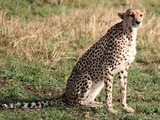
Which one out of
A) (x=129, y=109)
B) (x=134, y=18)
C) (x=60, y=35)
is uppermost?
(x=134, y=18)

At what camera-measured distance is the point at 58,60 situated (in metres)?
7.20

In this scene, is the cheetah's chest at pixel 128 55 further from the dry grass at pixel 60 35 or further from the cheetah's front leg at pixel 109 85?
the dry grass at pixel 60 35

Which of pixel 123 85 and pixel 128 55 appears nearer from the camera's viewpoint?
pixel 128 55

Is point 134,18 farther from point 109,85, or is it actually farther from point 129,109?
point 129,109

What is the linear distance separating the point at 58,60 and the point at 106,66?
1830mm

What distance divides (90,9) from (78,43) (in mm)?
2036

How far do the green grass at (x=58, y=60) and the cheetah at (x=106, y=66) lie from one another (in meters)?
0.12

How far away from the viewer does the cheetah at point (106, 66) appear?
5449mm

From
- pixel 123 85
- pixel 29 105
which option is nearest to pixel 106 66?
pixel 123 85

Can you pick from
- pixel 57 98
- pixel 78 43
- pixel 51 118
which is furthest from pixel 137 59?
pixel 51 118

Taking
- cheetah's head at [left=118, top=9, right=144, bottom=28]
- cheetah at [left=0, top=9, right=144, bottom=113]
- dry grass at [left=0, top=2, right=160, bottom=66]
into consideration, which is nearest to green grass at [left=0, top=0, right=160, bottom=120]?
dry grass at [left=0, top=2, right=160, bottom=66]

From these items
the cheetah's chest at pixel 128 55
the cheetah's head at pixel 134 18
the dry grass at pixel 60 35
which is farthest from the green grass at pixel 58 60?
the cheetah's head at pixel 134 18

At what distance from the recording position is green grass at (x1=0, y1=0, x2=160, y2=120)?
548cm

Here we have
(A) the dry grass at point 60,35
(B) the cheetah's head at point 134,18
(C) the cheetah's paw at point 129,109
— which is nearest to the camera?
(B) the cheetah's head at point 134,18
